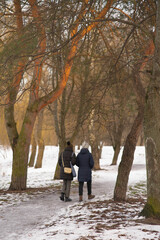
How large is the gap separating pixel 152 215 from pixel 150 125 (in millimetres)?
1800

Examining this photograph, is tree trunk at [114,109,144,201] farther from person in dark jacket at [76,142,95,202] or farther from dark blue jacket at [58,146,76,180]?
dark blue jacket at [58,146,76,180]

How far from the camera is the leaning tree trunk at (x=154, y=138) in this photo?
20.2 ft

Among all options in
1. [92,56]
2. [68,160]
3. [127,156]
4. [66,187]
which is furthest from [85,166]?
[92,56]

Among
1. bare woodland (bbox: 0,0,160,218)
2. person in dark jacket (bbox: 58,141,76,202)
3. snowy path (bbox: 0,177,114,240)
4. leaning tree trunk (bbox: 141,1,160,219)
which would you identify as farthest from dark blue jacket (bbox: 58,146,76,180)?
leaning tree trunk (bbox: 141,1,160,219)

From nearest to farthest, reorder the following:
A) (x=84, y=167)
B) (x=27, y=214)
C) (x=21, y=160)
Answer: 1. (x=27, y=214)
2. (x=84, y=167)
3. (x=21, y=160)

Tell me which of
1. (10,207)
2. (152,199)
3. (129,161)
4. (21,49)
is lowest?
(10,207)

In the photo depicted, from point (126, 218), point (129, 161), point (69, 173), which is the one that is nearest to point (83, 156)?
point (69, 173)

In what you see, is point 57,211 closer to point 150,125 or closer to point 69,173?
point 69,173

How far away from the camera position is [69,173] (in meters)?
9.38

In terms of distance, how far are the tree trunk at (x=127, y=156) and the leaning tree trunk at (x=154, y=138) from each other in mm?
2188

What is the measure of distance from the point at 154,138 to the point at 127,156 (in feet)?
8.28

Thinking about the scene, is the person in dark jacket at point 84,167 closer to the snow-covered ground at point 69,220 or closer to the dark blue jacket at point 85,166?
the dark blue jacket at point 85,166

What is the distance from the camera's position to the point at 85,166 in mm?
9312

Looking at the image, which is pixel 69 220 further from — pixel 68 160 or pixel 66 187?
pixel 68 160
